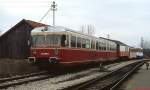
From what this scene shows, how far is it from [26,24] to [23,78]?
2378cm

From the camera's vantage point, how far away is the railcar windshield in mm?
22406

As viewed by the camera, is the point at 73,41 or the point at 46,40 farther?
the point at 73,41

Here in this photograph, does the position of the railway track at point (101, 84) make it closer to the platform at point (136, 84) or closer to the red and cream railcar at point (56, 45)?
the platform at point (136, 84)

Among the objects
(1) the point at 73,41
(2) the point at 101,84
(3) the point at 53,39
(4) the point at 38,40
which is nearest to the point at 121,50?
(1) the point at 73,41

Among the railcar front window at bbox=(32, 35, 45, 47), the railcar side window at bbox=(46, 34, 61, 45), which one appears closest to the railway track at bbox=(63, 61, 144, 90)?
the railcar side window at bbox=(46, 34, 61, 45)

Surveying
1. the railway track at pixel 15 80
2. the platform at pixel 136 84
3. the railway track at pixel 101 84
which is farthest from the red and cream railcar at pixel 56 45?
the platform at pixel 136 84

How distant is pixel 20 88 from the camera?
15.9 meters

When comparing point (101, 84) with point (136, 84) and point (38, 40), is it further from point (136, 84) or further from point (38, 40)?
point (38, 40)

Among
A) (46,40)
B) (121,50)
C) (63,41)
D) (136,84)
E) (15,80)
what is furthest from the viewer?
(121,50)

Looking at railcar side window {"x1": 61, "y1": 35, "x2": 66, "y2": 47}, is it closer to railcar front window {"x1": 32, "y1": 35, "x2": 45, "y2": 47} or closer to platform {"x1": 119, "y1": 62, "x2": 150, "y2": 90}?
railcar front window {"x1": 32, "y1": 35, "x2": 45, "y2": 47}

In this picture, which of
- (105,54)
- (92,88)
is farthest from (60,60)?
(105,54)

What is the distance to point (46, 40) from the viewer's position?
2286cm

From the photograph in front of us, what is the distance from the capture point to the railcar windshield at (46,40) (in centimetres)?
2241

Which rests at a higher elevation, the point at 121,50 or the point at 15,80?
the point at 121,50
